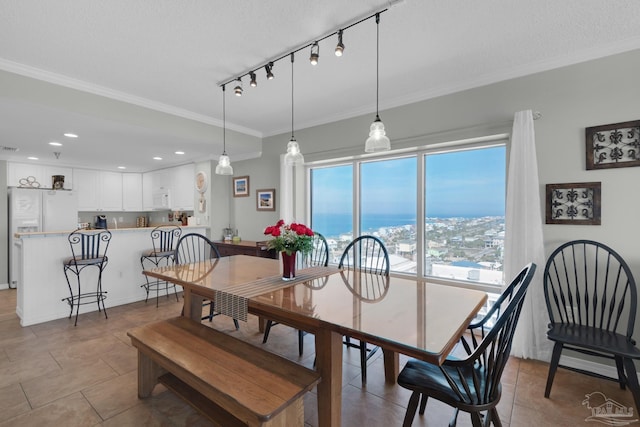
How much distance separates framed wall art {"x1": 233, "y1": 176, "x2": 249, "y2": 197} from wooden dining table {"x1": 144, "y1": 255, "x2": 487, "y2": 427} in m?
2.79

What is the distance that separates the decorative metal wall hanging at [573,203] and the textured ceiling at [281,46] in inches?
40.8

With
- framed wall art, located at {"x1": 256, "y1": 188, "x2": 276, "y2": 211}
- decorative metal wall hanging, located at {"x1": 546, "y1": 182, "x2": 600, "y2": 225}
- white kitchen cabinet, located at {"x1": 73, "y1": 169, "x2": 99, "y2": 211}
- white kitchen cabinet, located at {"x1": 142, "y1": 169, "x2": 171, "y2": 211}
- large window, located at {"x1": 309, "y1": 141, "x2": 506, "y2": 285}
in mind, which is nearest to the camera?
decorative metal wall hanging, located at {"x1": 546, "y1": 182, "x2": 600, "y2": 225}

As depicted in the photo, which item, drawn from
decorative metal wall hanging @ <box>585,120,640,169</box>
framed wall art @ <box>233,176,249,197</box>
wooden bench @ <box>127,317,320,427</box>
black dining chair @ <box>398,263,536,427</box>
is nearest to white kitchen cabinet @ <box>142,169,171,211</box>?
framed wall art @ <box>233,176,249,197</box>

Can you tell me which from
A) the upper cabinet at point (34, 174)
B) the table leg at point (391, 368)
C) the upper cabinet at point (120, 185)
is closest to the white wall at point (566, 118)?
the table leg at point (391, 368)

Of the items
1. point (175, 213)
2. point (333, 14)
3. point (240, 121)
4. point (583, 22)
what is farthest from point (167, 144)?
point (583, 22)

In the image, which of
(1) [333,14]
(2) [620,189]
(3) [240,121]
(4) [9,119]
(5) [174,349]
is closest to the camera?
(5) [174,349]

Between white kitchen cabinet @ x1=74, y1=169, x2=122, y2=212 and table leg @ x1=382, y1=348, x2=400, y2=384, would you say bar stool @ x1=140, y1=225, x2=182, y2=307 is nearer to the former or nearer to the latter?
white kitchen cabinet @ x1=74, y1=169, x2=122, y2=212

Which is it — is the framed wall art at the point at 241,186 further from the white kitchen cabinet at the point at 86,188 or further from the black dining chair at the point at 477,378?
the black dining chair at the point at 477,378

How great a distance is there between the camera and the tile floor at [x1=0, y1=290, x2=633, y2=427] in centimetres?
183

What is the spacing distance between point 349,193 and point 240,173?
2.21 m

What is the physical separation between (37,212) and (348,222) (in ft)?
17.5

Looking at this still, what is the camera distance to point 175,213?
6.13m

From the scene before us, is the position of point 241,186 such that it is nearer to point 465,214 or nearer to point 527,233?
point 465,214

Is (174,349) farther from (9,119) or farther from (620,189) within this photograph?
(620,189)
